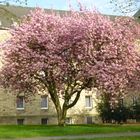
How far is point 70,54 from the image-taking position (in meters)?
35.8

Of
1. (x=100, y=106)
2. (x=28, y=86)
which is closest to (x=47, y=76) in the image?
(x=28, y=86)

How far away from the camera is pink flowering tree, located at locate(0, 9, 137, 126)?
35.4m

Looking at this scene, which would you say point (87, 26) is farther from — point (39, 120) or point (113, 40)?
point (39, 120)

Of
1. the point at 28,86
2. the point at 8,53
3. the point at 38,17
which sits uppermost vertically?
the point at 38,17

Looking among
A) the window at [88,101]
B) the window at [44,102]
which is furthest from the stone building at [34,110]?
the window at [88,101]

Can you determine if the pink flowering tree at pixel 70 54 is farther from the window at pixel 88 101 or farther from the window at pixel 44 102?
the window at pixel 88 101

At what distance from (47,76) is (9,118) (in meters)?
19.0

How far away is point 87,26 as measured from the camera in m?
35.9

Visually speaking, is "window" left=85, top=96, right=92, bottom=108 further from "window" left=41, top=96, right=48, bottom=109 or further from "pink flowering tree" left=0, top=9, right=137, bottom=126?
"pink flowering tree" left=0, top=9, right=137, bottom=126

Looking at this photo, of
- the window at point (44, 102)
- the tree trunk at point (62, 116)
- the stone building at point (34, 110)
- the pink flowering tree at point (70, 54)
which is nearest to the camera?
the pink flowering tree at point (70, 54)

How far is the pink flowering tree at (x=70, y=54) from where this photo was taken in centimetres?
3538

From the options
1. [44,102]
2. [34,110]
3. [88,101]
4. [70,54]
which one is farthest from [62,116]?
[88,101]

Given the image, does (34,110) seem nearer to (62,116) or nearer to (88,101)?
(88,101)

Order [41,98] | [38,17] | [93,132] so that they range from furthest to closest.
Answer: [41,98] < [38,17] < [93,132]
